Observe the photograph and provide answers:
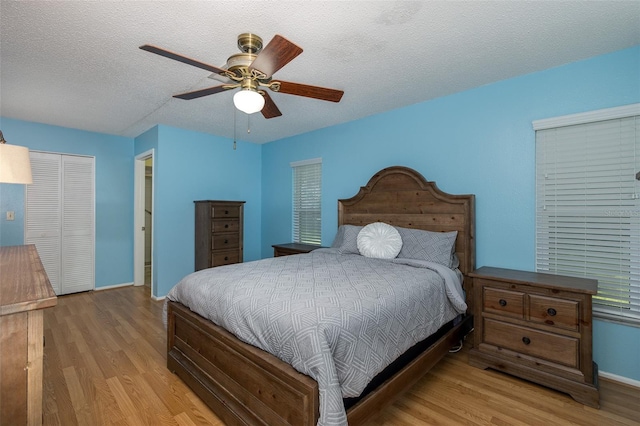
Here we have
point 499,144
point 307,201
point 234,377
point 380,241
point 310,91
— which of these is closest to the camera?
point 234,377

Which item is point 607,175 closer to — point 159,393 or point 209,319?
point 209,319

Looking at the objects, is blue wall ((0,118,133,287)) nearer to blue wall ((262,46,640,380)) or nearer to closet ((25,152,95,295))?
closet ((25,152,95,295))

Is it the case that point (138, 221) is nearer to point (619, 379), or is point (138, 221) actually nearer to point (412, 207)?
point (412, 207)

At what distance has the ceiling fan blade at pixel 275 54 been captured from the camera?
1.43m

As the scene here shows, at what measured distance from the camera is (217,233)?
13.6ft

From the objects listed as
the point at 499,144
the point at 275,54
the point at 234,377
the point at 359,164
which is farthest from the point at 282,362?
the point at 359,164

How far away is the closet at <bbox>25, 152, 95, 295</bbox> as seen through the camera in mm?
4043

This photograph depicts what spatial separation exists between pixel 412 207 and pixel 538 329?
1.52m

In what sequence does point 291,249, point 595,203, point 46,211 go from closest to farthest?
point 595,203
point 291,249
point 46,211

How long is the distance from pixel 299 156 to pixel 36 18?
3169mm

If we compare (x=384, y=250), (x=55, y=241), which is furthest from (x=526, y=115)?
(x=55, y=241)

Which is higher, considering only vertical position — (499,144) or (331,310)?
(499,144)

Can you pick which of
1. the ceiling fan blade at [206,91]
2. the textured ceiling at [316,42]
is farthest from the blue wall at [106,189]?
the ceiling fan blade at [206,91]

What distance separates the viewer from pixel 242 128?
14.1ft
